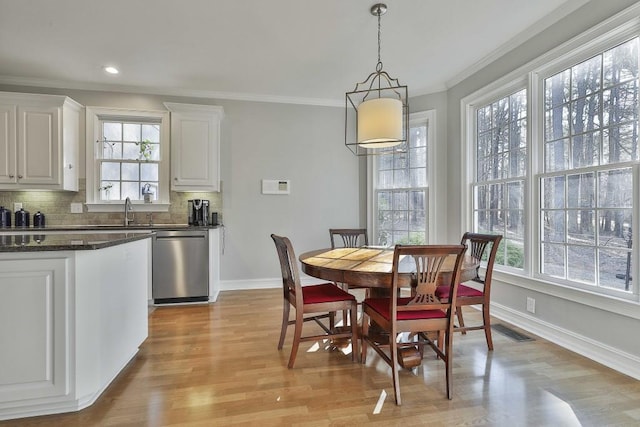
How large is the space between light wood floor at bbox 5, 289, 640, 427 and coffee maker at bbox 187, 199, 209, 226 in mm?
1688

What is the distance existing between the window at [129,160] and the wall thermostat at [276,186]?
4.20ft

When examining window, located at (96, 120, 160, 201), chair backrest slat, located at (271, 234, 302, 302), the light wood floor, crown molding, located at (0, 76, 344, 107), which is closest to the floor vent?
the light wood floor

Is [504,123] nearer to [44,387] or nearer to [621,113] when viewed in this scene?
[621,113]

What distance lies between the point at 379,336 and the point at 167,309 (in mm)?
2439

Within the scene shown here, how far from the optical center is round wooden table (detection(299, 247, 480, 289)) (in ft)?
6.19

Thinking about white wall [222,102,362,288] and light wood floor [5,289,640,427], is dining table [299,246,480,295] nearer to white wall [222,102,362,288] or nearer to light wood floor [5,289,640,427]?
light wood floor [5,289,640,427]

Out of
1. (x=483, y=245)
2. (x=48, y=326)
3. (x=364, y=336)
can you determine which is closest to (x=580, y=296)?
(x=483, y=245)

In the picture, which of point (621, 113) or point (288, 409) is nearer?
point (288, 409)

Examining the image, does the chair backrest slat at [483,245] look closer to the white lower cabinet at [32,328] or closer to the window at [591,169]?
the window at [591,169]

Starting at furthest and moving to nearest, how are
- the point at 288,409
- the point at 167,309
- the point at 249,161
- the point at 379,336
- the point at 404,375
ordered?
the point at 249,161 → the point at 167,309 → the point at 379,336 → the point at 404,375 → the point at 288,409

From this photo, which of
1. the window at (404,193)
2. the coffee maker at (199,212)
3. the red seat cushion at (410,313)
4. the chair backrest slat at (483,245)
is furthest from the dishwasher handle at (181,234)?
the chair backrest slat at (483,245)

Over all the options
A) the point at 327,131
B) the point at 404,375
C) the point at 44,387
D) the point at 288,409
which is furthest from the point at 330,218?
the point at 44,387

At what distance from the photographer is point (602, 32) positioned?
89.2 inches

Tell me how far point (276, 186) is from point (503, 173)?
9.11 feet
